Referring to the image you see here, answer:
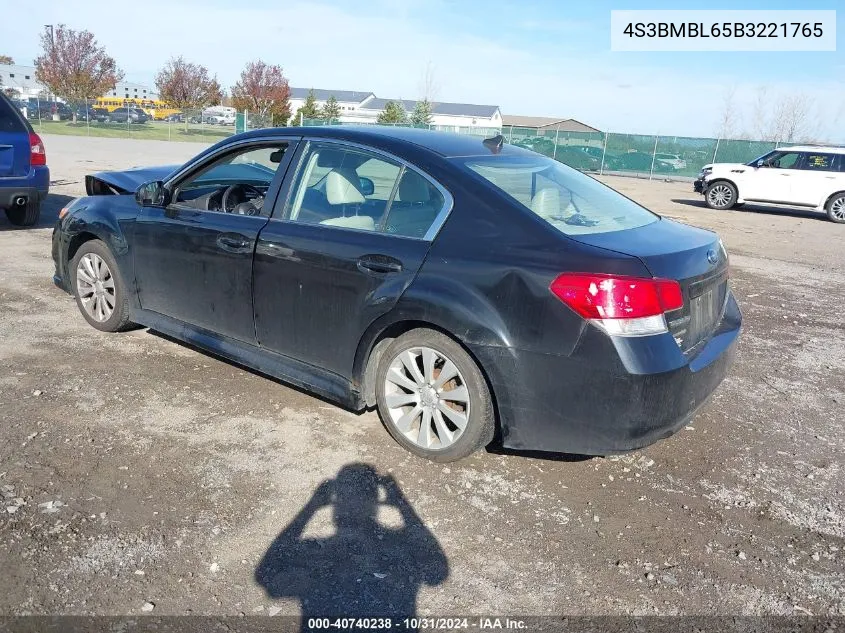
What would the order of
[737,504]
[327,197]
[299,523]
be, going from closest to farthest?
[299,523]
[737,504]
[327,197]

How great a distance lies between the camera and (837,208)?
17625 millimetres

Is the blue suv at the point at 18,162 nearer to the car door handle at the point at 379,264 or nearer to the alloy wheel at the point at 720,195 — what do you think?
the car door handle at the point at 379,264

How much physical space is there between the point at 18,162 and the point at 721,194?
54.4ft

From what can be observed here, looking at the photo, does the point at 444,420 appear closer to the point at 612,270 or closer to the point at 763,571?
the point at 612,270

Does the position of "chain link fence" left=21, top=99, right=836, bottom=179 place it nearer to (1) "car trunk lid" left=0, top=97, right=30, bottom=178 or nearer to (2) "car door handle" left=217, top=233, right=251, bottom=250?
(1) "car trunk lid" left=0, top=97, right=30, bottom=178

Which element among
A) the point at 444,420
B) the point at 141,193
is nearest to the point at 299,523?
the point at 444,420

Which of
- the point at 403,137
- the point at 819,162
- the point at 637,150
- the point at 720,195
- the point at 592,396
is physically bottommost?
the point at 592,396

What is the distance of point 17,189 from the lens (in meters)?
8.72

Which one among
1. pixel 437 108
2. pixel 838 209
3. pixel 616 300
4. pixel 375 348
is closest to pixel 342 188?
pixel 375 348

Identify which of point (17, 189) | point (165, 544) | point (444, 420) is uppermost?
point (17, 189)

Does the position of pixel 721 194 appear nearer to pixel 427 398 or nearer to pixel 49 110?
pixel 427 398

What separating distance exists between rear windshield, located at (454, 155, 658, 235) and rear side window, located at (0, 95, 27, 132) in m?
7.28

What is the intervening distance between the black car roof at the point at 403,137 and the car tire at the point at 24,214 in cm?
659

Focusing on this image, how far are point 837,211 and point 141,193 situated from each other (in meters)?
17.9
